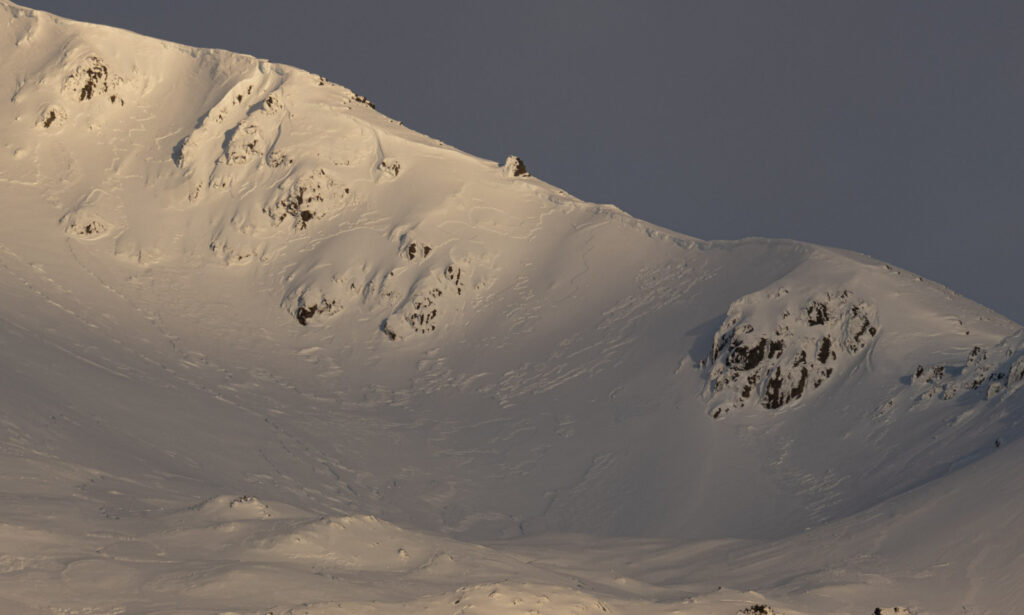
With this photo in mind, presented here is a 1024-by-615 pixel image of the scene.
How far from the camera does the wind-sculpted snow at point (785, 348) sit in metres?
43.9

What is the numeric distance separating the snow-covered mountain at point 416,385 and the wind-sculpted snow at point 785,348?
4.9 inches

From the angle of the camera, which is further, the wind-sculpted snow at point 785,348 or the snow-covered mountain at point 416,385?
the wind-sculpted snow at point 785,348

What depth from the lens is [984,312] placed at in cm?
4775

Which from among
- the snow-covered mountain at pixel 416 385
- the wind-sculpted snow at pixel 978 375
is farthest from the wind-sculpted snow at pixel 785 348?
the wind-sculpted snow at pixel 978 375

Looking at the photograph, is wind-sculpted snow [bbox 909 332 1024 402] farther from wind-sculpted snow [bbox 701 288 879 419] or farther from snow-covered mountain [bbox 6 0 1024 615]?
wind-sculpted snow [bbox 701 288 879 419]

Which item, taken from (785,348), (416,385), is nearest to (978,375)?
(785,348)

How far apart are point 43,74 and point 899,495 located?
6009 cm

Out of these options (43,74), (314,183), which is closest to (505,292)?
(314,183)

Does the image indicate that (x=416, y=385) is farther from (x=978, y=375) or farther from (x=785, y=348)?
(x=978, y=375)

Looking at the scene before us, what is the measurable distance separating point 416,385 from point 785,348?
17.7m

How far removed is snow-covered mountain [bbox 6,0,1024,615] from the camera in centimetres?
2389

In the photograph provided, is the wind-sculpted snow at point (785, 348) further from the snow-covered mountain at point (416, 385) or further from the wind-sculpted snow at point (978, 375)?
the wind-sculpted snow at point (978, 375)

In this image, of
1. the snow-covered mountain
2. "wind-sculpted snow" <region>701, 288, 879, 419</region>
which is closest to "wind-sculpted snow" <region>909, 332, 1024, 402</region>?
the snow-covered mountain

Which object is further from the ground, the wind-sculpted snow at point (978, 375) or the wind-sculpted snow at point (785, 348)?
the wind-sculpted snow at point (785, 348)
